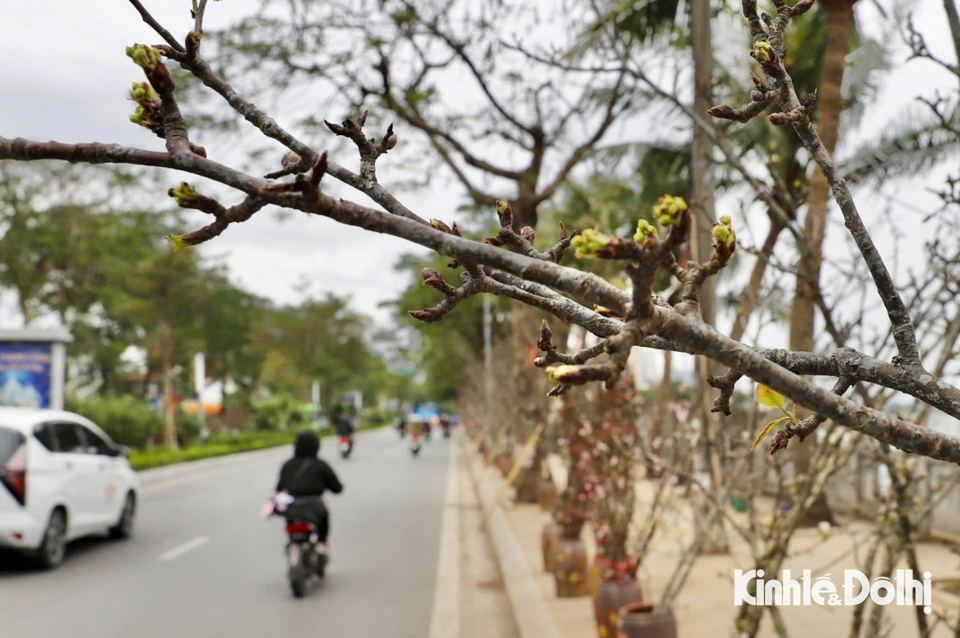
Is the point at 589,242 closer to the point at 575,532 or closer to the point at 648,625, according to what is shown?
the point at 648,625

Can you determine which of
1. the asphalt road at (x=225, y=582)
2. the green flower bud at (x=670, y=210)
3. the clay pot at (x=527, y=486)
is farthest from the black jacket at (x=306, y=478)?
the green flower bud at (x=670, y=210)

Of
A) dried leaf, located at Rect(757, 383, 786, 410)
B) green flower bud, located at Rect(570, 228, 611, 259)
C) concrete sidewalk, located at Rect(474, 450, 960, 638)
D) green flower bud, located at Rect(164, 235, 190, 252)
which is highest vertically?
green flower bud, located at Rect(164, 235, 190, 252)

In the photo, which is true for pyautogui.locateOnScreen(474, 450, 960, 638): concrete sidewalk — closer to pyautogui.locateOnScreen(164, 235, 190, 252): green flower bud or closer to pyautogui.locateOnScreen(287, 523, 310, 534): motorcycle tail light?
pyautogui.locateOnScreen(287, 523, 310, 534): motorcycle tail light

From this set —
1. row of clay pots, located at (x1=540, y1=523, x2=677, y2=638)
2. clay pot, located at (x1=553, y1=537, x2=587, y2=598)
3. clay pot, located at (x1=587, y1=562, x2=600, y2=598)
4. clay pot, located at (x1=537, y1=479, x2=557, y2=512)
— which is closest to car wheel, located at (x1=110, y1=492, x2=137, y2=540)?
clay pot, located at (x1=537, y1=479, x2=557, y2=512)

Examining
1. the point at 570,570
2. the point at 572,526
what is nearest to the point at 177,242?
the point at 570,570

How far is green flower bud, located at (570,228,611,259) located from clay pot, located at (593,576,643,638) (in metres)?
5.24

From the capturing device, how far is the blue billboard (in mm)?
17281

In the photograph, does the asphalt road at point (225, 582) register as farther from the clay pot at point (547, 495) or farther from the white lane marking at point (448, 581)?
the clay pot at point (547, 495)

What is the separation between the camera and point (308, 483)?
907cm

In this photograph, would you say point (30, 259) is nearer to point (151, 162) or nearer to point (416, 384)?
point (151, 162)

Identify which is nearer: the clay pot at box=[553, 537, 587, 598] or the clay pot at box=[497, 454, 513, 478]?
the clay pot at box=[553, 537, 587, 598]

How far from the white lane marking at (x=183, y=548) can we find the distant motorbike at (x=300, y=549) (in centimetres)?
216

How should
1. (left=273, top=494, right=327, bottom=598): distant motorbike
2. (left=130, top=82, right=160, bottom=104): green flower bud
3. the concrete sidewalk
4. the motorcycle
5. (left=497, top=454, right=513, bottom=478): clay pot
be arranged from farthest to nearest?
the motorcycle → (left=497, top=454, right=513, bottom=478): clay pot → (left=273, top=494, right=327, bottom=598): distant motorbike → the concrete sidewalk → (left=130, top=82, right=160, bottom=104): green flower bud

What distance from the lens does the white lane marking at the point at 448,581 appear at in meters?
7.47
